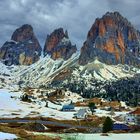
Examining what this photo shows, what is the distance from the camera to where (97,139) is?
44.3 meters

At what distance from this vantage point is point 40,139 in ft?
132

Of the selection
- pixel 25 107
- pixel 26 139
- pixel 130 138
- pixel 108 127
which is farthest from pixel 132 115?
pixel 26 139

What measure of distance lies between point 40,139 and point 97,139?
7.44 metres

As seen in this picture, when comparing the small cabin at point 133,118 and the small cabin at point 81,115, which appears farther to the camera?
the small cabin at point 81,115

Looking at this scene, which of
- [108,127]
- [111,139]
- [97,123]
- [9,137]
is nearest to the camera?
[9,137]

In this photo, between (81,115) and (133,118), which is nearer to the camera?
(133,118)

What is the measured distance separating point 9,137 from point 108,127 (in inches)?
1903

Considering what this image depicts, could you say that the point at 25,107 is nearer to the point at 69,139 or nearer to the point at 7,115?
the point at 7,115

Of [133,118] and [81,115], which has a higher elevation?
[81,115]

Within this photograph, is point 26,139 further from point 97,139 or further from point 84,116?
point 84,116

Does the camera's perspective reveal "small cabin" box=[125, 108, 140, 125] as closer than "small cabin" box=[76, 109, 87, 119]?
Yes

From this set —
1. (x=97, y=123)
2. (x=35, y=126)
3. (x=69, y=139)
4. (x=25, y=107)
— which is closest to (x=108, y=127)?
(x=35, y=126)

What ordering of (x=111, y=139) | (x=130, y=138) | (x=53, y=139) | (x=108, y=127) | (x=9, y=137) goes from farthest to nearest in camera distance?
(x=108, y=127), (x=130, y=138), (x=111, y=139), (x=53, y=139), (x=9, y=137)

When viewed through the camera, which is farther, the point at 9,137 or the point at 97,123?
the point at 97,123
